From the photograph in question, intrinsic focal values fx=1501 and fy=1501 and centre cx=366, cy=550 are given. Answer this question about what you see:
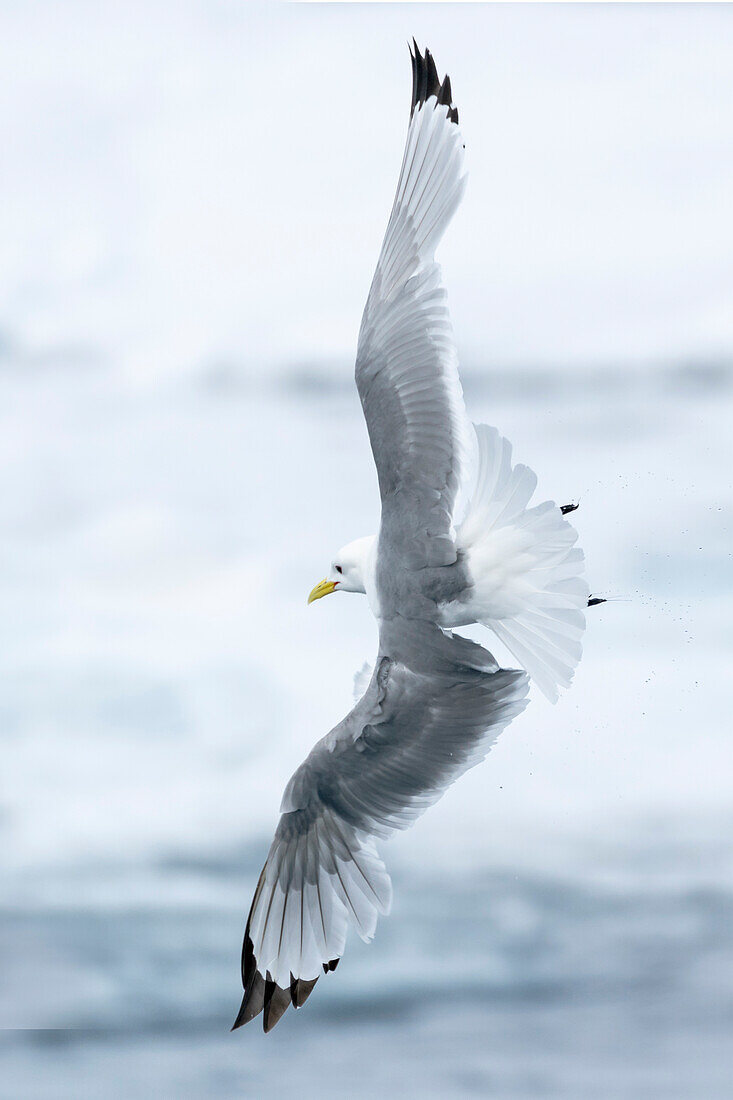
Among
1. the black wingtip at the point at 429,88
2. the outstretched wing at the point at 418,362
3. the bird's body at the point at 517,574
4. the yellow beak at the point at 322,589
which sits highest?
the black wingtip at the point at 429,88

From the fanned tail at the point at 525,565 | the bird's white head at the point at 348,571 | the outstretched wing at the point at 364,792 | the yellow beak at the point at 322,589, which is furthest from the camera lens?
the yellow beak at the point at 322,589

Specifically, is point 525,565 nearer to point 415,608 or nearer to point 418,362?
point 415,608

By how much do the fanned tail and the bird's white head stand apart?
0.41 meters

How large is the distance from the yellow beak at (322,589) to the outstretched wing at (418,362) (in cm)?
49

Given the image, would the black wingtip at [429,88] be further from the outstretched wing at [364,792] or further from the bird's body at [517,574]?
the outstretched wing at [364,792]

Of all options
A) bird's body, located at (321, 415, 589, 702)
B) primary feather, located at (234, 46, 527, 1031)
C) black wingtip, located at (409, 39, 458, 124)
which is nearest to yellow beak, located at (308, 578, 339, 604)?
primary feather, located at (234, 46, 527, 1031)

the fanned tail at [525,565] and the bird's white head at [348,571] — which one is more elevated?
the bird's white head at [348,571]

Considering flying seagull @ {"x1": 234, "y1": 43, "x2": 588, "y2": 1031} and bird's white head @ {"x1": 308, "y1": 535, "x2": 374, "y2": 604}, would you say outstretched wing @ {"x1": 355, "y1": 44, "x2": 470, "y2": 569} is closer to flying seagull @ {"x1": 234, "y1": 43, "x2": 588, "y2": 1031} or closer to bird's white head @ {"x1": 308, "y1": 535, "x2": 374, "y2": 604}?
flying seagull @ {"x1": 234, "y1": 43, "x2": 588, "y2": 1031}

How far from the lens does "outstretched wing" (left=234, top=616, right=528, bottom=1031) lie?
10.7 ft

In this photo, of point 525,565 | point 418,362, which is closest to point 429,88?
point 418,362

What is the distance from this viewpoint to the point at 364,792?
131 inches

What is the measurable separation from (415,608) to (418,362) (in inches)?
21.0

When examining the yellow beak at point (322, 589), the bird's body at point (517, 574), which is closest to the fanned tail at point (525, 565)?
the bird's body at point (517, 574)

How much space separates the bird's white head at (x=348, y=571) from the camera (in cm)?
359
